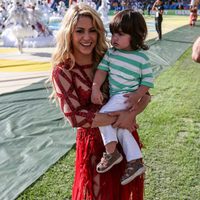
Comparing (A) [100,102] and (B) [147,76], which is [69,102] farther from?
(B) [147,76]

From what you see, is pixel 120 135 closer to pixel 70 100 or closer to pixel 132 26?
pixel 70 100

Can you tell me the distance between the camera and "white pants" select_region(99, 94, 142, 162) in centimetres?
197

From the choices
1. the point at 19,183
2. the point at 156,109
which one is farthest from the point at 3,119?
the point at 156,109

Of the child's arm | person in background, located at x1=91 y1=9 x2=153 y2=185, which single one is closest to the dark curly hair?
person in background, located at x1=91 y1=9 x2=153 y2=185

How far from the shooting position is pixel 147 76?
2.00 meters

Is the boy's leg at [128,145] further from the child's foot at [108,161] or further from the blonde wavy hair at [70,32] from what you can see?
the blonde wavy hair at [70,32]

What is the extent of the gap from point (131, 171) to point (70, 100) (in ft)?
1.75

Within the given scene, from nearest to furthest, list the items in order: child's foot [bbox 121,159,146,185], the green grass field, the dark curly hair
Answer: the dark curly hair, child's foot [bbox 121,159,146,185], the green grass field

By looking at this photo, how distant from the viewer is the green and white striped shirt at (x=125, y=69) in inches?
77.2

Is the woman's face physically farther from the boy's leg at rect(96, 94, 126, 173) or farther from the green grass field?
the green grass field

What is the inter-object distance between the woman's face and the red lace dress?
3.8 inches

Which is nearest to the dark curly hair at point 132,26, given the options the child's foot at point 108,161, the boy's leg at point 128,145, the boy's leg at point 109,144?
the boy's leg at point 109,144

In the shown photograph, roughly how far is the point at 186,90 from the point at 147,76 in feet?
15.8

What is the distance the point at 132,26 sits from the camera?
1.91m
